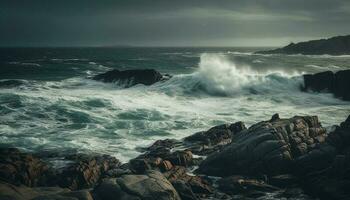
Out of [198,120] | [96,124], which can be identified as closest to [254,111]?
[198,120]

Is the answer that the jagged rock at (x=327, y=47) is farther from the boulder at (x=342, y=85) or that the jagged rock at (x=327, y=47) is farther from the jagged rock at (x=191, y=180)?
the jagged rock at (x=191, y=180)

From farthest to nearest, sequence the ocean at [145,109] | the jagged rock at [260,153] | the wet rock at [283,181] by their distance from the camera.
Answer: the ocean at [145,109]
the jagged rock at [260,153]
the wet rock at [283,181]

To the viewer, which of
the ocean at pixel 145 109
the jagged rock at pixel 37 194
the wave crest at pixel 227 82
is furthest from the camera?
the wave crest at pixel 227 82

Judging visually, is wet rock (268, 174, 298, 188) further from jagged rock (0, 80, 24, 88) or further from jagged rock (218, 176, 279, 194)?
Result: jagged rock (0, 80, 24, 88)

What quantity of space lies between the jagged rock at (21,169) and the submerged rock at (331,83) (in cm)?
3122

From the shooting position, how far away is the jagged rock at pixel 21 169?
17.2 m

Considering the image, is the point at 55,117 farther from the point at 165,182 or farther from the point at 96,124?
the point at 165,182

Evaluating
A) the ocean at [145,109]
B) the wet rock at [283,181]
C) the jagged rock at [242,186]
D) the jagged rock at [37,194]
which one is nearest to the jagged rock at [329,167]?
the wet rock at [283,181]

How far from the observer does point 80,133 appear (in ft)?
86.7

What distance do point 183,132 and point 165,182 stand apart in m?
11.6

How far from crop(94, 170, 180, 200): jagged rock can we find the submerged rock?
98.6 feet

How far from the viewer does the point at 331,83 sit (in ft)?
142

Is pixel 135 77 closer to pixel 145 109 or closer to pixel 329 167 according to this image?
pixel 145 109

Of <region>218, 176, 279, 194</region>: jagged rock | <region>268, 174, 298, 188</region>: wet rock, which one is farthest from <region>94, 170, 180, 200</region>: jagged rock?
<region>268, 174, 298, 188</region>: wet rock
